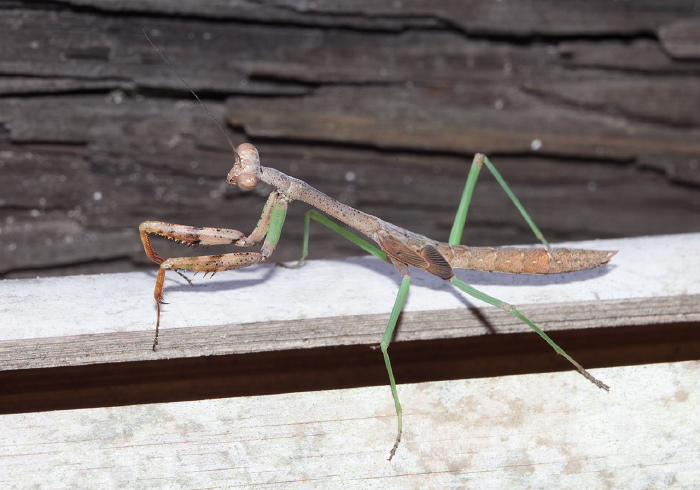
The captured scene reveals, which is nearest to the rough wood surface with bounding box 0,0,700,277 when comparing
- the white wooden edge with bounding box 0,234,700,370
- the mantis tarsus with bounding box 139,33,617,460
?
the mantis tarsus with bounding box 139,33,617,460

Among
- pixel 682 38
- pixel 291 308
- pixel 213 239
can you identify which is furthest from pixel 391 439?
A: pixel 682 38

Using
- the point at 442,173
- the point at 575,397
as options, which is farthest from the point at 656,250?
the point at 442,173

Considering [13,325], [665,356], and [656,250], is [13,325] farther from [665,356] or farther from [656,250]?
[656,250]

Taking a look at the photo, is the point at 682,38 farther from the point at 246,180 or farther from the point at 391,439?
the point at 391,439

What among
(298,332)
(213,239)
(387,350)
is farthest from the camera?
(213,239)

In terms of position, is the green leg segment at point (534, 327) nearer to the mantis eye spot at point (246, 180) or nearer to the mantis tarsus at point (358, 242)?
the mantis tarsus at point (358, 242)

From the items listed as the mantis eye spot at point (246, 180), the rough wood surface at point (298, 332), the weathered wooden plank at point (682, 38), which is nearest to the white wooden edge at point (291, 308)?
the rough wood surface at point (298, 332)

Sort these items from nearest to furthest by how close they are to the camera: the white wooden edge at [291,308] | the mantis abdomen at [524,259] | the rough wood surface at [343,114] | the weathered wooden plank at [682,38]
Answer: the white wooden edge at [291,308]
the mantis abdomen at [524,259]
the rough wood surface at [343,114]
the weathered wooden plank at [682,38]
